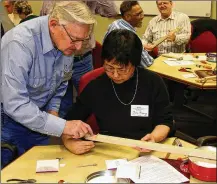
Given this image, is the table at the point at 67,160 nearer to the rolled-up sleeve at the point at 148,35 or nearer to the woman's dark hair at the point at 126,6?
the rolled-up sleeve at the point at 148,35

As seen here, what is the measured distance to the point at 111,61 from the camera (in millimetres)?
1384

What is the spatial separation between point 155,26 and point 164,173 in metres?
1.31

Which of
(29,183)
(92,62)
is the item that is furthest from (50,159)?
(92,62)

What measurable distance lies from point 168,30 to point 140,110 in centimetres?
70

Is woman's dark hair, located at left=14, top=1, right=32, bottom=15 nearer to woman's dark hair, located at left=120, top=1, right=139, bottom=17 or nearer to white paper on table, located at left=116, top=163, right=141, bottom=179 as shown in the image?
woman's dark hair, located at left=120, top=1, right=139, bottom=17

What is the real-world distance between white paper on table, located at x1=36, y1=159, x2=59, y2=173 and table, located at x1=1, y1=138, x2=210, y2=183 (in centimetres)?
2

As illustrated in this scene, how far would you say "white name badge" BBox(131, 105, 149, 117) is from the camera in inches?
58.5

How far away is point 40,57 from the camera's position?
1404mm

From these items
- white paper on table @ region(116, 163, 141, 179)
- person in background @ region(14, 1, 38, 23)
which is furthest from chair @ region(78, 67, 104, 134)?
person in background @ region(14, 1, 38, 23)

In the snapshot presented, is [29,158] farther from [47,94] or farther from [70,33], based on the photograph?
[70,33]

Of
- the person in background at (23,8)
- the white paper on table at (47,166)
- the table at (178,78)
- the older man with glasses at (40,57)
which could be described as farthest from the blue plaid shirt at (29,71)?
the person in background at (23,8)

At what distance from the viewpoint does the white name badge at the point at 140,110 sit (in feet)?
4.87

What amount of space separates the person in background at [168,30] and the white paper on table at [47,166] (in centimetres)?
89

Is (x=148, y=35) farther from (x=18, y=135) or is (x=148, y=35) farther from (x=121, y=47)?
(x=18, y=135)
